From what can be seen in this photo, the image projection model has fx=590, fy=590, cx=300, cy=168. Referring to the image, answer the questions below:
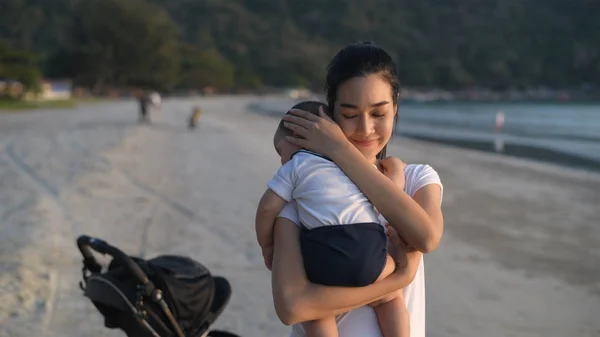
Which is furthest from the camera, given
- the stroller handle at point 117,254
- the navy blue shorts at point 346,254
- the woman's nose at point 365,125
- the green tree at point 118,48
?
the green tree at point 118,48

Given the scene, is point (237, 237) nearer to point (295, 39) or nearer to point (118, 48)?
point (118, 48)

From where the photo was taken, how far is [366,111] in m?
1.42

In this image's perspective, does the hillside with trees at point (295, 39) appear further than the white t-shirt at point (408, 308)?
Yes

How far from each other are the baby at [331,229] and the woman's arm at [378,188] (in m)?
0.02

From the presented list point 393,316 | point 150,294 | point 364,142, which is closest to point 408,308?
point 393,316

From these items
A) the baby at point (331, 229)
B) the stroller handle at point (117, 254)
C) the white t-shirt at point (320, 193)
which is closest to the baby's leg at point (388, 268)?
the baby at point (331, 229)

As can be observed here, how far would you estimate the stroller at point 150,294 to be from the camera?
2.10 m

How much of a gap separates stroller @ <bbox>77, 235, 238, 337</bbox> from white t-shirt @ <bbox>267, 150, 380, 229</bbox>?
2.90 feet

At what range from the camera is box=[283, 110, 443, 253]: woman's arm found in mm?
1368

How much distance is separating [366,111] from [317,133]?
129 millimetres

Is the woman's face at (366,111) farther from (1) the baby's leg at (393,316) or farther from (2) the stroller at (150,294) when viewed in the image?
(2) the stroller at (150,294)

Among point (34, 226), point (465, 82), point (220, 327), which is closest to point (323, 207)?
point (220, 327)

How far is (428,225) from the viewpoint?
139 cm

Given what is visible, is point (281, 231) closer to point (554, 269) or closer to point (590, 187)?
point (554, 269)
